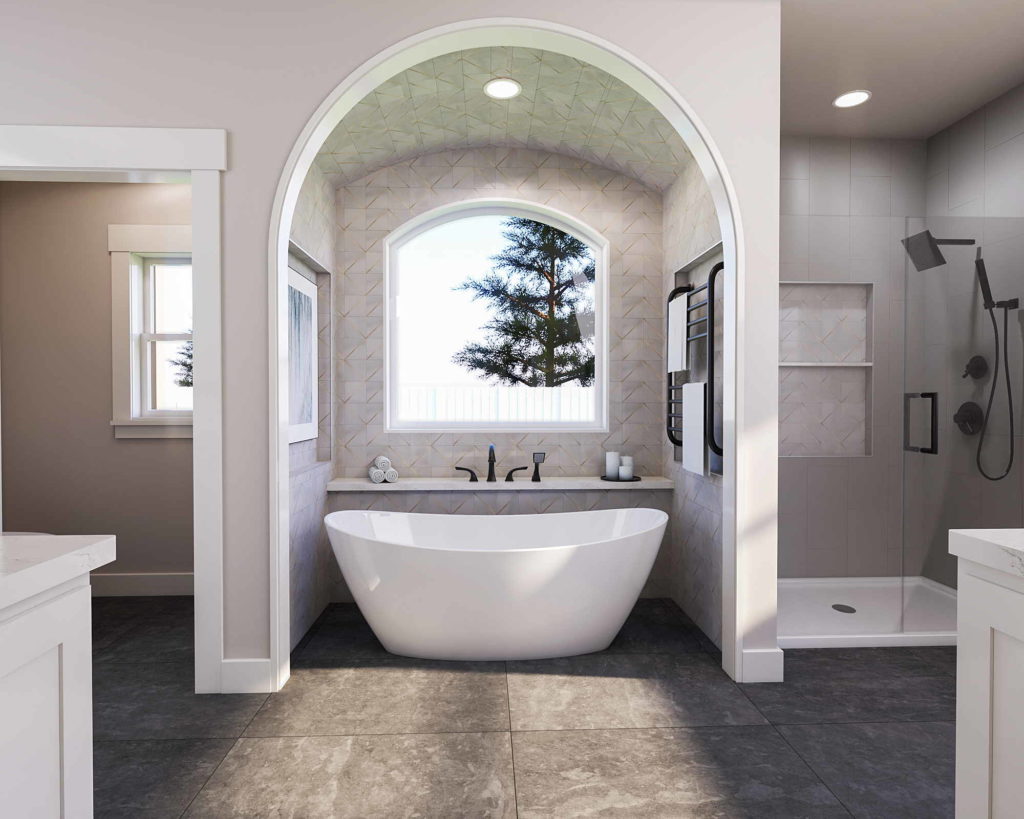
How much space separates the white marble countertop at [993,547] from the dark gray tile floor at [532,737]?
1.02 m

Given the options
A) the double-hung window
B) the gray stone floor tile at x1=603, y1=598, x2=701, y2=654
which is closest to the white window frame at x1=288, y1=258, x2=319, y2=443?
the double-hung window

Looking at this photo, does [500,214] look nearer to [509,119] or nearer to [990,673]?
[509,119]

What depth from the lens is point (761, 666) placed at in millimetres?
2703

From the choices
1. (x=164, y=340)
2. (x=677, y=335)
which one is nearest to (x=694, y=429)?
(x=677, y=335)

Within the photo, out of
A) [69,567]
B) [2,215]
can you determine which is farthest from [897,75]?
[2,215]

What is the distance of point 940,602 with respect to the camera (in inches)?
127

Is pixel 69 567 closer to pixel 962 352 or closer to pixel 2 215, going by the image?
pixel 962 352

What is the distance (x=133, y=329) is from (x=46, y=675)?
3.31m

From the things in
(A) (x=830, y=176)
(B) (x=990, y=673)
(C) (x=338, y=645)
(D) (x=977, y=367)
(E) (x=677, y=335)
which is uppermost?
(A) (x=830, y=176)

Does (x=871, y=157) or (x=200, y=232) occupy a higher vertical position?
(x=871, y=157)

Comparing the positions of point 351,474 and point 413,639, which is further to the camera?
point 351,474

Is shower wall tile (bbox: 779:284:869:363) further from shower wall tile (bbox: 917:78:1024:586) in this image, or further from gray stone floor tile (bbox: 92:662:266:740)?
gray stone floor tile (bbox: 92:662:266:740)

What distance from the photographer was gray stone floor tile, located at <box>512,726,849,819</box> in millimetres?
1862

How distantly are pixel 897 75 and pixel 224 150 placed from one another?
10.3 feet
